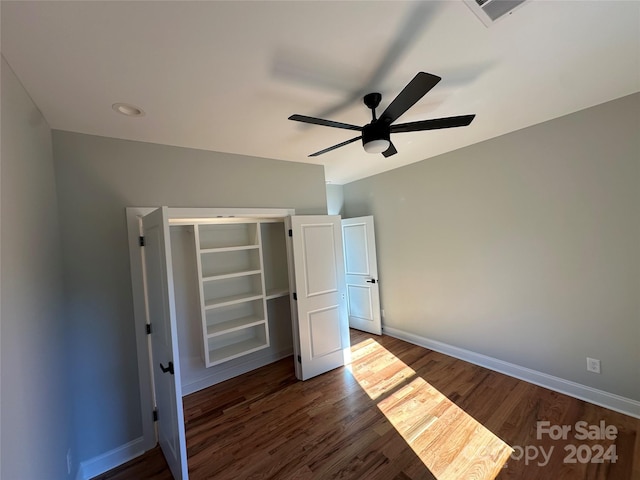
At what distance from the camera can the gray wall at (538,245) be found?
2.18 metres

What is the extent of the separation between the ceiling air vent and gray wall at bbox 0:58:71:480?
2123 mm

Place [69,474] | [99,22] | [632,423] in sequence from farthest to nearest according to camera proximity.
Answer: [632,423] → [69,474] → [99,22]

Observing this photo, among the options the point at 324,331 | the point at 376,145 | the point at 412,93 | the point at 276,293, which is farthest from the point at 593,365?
the point at 276,293

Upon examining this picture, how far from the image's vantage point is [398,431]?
2.18 m

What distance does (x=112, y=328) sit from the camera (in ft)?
6.91

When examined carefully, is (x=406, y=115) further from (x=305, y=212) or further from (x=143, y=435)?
(x=143, y=435)

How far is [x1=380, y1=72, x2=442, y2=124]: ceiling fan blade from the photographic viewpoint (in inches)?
48.9

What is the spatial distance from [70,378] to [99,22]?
2299mm

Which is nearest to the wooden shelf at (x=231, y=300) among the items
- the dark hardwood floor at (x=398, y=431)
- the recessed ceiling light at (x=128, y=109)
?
the dark hardwood floor at (x=398, y=431)

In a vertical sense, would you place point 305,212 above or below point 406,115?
below

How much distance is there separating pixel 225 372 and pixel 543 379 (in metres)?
3.46

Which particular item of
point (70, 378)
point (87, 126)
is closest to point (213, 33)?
point (87, 126)

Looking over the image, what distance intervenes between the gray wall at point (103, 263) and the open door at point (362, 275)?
2.73m

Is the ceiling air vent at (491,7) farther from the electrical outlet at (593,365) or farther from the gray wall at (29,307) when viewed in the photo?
the electrical outlet at (593,365)
